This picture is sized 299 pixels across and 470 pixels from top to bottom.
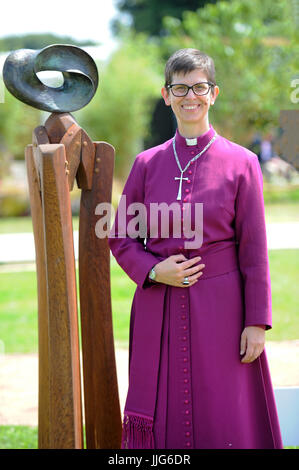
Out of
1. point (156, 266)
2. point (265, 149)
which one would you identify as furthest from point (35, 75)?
point (265, 149)

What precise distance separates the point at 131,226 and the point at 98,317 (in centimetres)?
53

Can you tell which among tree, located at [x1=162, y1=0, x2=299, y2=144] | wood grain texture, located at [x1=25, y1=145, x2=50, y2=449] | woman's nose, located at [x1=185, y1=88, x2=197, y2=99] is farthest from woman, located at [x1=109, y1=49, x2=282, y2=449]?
tree, located at [x1=162, y1=0, x2=299, y2=144]

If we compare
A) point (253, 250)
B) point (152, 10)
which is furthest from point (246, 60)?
point (253, 250)

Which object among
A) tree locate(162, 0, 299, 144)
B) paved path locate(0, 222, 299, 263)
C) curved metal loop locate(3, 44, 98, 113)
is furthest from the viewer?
tree locate(162, 0, 299, 144)

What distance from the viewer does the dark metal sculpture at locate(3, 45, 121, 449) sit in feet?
8.29

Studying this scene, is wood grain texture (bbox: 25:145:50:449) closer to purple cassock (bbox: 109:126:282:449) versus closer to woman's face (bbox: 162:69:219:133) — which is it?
purple cassock (bbox: 109:126:282:449)

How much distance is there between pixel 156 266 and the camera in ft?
8.39

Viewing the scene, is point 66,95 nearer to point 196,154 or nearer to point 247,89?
point 196,154

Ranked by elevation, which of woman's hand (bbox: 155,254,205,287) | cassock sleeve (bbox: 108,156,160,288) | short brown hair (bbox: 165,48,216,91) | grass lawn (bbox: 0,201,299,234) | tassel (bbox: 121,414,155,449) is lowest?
tassel (bbox: 121,414,155,449)

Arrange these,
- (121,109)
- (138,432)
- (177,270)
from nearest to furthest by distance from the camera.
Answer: (177,270), (138,432), (121,109)

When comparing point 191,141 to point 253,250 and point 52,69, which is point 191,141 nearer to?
point 253,250

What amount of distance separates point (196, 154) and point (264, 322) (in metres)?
0.74

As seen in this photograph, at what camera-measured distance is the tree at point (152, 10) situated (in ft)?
101

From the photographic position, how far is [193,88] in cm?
253
